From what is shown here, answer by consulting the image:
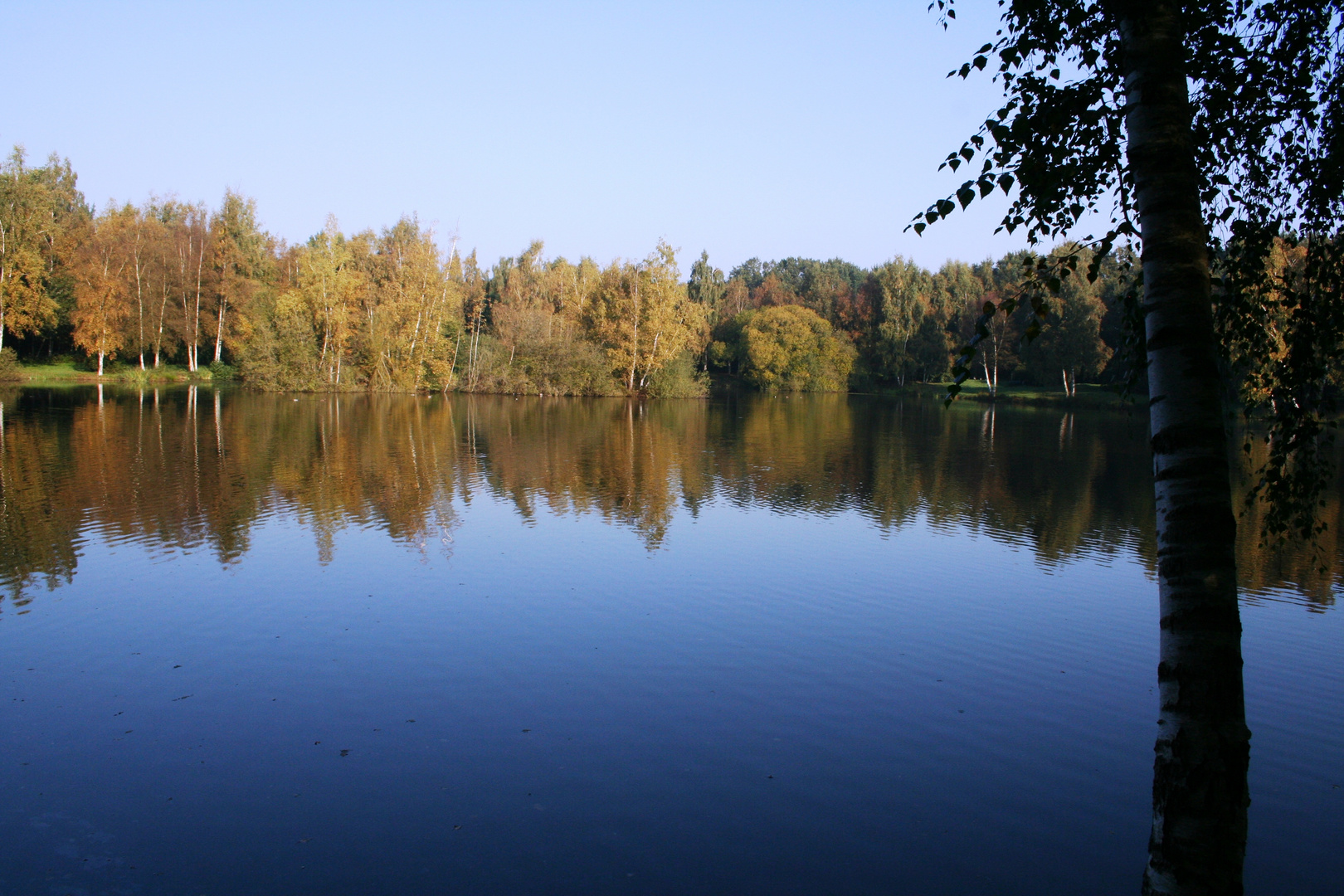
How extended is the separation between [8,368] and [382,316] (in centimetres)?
2418

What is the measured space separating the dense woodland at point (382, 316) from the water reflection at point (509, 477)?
729 inches

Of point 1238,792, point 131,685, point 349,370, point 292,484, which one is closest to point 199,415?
point 292,484

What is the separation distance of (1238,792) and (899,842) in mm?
3101

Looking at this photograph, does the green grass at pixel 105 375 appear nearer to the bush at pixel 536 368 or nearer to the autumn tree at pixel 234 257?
the autumn tree at pixel 234 257

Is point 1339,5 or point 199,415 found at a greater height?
point 1339,5

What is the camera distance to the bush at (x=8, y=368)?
183 ft

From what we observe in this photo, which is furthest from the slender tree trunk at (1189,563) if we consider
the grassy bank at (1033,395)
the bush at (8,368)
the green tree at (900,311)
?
the green tree at (900,311)

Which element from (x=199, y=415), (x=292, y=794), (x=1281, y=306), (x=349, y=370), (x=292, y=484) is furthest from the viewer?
(x=349, y=370)

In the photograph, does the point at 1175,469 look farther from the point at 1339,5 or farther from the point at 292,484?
the point at 292,484

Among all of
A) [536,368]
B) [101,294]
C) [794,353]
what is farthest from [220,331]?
[794,353]

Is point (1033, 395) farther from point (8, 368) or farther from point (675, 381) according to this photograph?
point (8, 368)

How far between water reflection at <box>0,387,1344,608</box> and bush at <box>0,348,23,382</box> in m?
13.5

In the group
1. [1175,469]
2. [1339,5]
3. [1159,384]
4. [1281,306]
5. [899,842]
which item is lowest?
[899,842]

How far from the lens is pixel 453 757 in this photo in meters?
7.22
